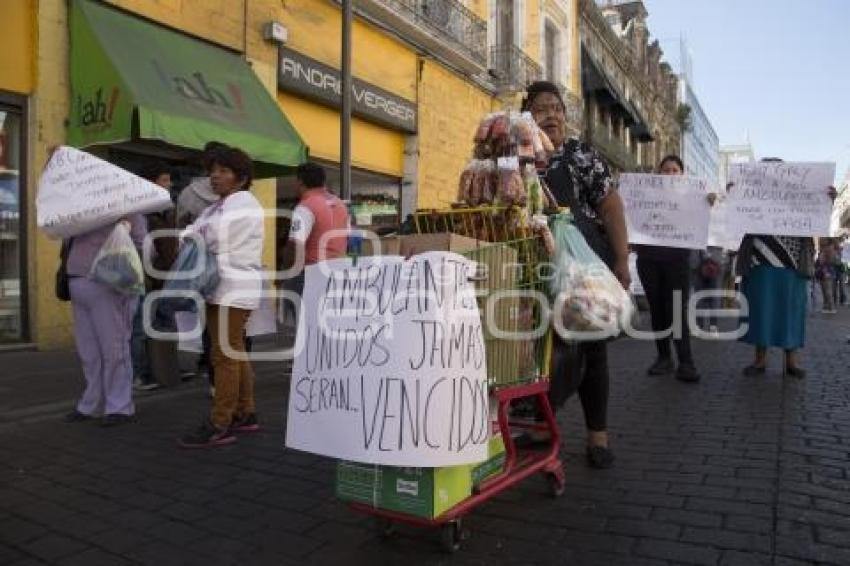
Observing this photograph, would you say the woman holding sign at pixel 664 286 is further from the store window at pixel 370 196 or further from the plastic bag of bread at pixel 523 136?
the store window at pixel 370 196

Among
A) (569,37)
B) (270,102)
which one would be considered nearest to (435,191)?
(270,102)

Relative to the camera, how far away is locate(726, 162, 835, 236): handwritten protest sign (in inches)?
264

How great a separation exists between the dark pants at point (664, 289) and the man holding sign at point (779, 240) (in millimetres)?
565

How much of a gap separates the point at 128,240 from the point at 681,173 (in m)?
5.29

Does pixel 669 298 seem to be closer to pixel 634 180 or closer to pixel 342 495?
pixel 634 180

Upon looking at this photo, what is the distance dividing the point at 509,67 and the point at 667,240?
42.2 ft

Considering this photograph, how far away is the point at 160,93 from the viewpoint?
8445mm

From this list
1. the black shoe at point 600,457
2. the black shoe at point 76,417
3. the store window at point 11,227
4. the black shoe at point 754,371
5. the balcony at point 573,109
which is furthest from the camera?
the balcony at point 573,109

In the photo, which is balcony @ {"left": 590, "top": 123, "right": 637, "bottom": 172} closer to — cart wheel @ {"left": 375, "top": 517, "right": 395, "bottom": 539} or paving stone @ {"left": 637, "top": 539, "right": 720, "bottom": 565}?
paving stone @ {"left": 637, "top": 539, "right": 720, "bottom": 565}

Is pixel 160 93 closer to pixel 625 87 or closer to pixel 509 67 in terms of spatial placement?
pixel 509 67

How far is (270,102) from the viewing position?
1048cm

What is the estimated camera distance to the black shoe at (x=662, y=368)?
710 centimetres

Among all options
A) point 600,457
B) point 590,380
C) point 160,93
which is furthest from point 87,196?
point 160,93

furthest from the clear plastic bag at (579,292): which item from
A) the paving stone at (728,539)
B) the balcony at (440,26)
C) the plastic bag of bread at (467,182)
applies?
the balcony at (440,26)
